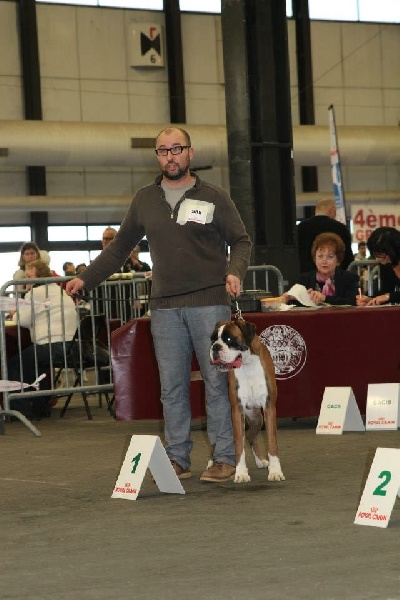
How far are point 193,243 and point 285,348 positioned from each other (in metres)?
2.05

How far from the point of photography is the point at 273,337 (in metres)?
7.14

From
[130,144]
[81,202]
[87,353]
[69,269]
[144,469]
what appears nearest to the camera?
[144,469]

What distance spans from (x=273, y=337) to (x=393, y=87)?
47.8 feet

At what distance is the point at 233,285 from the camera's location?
5035 millimetres

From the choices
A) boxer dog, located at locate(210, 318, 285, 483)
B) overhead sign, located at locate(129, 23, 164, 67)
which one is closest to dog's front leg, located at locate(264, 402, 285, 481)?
boxer dog, located at locate(210, 318, 285, 483)

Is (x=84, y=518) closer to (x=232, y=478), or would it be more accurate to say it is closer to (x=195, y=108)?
(x=232, y=478)

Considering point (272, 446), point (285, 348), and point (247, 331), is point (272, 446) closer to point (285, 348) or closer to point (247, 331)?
point (247, 331)

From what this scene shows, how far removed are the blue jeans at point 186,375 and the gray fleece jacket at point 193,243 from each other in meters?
0.06

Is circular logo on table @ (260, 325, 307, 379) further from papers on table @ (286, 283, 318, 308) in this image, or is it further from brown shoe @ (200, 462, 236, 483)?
brown shoe @ (200, 462, 236, 483)

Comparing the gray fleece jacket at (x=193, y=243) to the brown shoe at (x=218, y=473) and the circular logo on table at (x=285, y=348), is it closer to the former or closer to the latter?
the brown shoe at (x=218, y=473)

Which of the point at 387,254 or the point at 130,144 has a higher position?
the point at 130,144

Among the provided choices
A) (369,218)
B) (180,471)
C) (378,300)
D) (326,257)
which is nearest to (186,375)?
(180,471)

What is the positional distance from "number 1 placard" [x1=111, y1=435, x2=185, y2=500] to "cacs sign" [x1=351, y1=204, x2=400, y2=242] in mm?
10808

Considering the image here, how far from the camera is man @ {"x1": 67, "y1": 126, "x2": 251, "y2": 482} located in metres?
5.25
